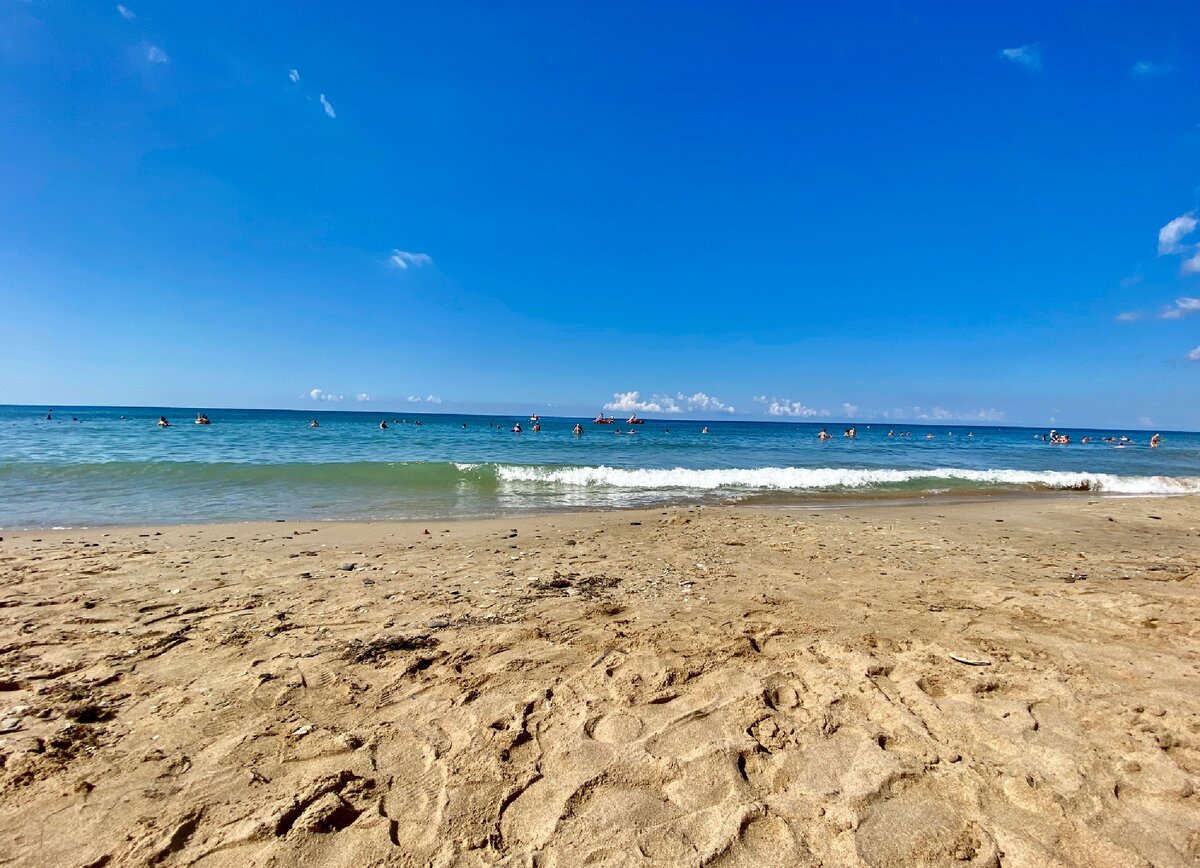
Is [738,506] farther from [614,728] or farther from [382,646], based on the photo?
[614,728]

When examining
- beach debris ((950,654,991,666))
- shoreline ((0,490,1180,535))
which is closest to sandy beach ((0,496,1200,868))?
beach debris ((950,654,991,666))

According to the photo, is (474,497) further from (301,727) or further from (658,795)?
(658,795)

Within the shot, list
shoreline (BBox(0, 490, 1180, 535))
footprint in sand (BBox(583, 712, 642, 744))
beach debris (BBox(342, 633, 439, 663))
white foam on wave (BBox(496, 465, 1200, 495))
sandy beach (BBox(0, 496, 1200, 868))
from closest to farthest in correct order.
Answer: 1. sandy beach (BBox(0, 496, 1200, 868))
2. footprint in sand (BBox(583, 712, 642, 744))
3. beach debris (BBox(342, 633, 439, 663))
4. shoreline (BBox(0, 490, 1180, 535))
5. white foam on wave (BBox(496, 465, 1200, 495))

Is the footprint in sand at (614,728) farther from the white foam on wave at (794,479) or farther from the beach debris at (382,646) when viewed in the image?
Result: the white foam on wave at (794,479)

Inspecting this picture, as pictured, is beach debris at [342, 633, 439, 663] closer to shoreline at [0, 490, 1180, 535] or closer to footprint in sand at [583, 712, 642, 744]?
footprint in sand at [583, 712, 642, 744]

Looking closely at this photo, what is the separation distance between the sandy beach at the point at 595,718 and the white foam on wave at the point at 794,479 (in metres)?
11.1

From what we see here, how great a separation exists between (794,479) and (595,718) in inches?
651

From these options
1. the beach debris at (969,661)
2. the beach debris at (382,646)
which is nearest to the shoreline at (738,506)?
the beach debris at (382,646)

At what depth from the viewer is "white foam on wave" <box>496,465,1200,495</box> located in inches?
683

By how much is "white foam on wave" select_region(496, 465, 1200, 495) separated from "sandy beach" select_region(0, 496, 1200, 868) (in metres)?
11.1

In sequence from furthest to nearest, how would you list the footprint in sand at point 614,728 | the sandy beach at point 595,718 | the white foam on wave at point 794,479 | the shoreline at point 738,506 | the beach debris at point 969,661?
1. the white foam on wave at point 794,479
2. the shoreline at point 738,506
3. the beach debris at point 969,661
4. the footprint in sand at point 614,728
5. the sandy beach at point 595,718

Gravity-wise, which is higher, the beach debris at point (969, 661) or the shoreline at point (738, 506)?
the beach debris at point (969, 661)

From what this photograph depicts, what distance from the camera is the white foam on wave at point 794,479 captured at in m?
17.4

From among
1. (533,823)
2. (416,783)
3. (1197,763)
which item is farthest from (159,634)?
(1197,763)
